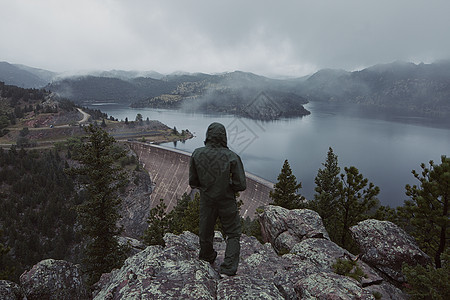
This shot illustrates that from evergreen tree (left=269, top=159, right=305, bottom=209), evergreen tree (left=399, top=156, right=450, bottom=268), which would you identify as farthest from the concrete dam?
evergreen tree (left=399, top=156, right=450, bottom=268)

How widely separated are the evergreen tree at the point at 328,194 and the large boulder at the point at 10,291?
1805 centimetres

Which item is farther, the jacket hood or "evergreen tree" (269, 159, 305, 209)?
"evergreen tree" (269, 159, 305, 209)

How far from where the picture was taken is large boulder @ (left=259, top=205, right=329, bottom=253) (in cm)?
1264

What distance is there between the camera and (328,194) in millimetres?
19703

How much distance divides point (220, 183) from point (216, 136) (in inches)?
58.3

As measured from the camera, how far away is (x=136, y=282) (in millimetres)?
6227

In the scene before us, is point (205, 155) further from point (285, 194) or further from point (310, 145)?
point (310, 145)

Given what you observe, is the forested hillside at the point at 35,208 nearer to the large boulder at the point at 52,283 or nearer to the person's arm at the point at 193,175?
the large boulder at the point at 52,283

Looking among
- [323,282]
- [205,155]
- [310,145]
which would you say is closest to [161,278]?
[205,155]

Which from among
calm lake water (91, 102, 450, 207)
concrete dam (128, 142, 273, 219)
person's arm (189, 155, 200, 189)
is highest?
person's arm (189, 155, 200, 189)

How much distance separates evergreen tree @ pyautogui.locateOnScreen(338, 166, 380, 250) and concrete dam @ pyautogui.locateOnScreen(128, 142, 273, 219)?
1345 inches

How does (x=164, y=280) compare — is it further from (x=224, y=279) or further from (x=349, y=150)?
(x=349, y=150)

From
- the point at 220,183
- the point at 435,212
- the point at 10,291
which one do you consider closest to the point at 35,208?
the point at 10,291

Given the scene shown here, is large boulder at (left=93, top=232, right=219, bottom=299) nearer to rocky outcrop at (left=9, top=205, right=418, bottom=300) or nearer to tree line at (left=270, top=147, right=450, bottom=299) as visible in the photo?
rocky outcrop at (left=9, top=205, right=418, bottom=300)
